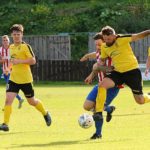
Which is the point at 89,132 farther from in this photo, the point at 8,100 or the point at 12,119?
the point at 12,119

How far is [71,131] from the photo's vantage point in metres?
13.8

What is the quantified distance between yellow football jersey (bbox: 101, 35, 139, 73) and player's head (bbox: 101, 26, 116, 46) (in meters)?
0.12

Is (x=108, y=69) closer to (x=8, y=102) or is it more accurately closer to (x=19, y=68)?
(x=19, y=68)

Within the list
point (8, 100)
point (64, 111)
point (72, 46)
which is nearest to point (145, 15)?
point (72, 46)

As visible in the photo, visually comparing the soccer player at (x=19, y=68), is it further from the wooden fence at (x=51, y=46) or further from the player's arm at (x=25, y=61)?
the wooden fence at (x=51, y=46)

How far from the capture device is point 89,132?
44.7ft

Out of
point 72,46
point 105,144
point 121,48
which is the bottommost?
point 72,46

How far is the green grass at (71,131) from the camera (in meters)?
11.5

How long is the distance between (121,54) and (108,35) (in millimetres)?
549

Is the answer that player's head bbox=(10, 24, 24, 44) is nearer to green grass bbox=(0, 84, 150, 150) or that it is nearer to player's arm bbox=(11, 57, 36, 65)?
player's arm bbox=(11, 57, 36, 65)

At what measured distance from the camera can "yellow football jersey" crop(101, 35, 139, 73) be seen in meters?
12.9

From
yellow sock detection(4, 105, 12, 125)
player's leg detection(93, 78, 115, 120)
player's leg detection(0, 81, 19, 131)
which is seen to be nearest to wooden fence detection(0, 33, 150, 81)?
player's leg detection(0, 81, 19, 131)

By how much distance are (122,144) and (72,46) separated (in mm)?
32000

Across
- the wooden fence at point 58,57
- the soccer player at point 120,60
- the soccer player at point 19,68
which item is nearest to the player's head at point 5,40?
the soccer player at point 19,68
